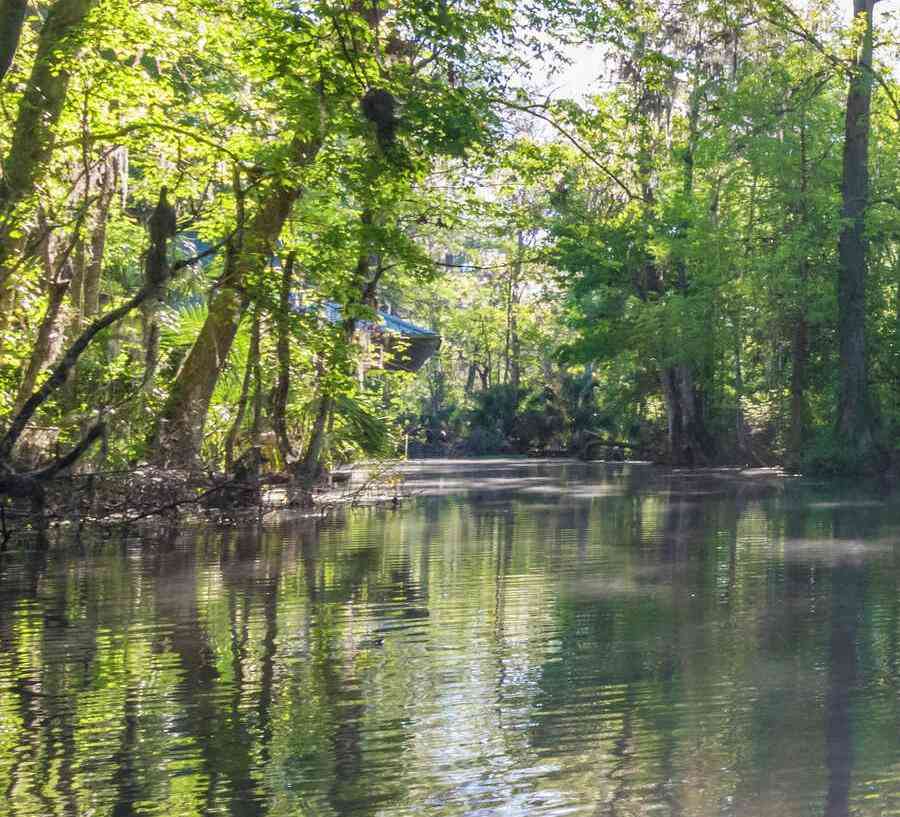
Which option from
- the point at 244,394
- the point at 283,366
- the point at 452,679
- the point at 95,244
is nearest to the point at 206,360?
the point at 244,394

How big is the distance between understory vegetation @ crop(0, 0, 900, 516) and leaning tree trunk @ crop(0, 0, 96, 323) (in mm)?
37

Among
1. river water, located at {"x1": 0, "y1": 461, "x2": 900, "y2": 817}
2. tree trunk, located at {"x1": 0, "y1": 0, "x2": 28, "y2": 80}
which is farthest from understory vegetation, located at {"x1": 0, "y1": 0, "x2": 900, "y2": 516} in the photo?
river water, located at {"x1": 0, "y1": 461, "x2": 900, "y2": 817}

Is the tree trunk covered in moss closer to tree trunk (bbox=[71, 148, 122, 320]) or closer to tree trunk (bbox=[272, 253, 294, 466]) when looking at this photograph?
tree trunk (bbox=[272, 253, 294, 466])

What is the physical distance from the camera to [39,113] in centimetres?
1398

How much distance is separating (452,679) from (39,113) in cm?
943

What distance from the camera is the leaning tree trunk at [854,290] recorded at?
30.0 meters

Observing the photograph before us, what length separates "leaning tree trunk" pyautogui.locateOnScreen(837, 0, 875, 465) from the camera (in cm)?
2997

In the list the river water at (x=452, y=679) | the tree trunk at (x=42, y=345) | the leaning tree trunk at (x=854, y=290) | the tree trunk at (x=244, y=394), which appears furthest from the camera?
the leaning tree trunk at (x=854, y=290)

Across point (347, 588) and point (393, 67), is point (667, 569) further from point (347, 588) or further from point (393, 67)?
point (393, 67)

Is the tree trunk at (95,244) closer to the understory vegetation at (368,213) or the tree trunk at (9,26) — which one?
the understory vegetation at (368,213)

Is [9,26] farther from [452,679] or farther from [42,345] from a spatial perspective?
Answer: [452,679]

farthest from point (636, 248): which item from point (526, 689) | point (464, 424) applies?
point (526, 689)

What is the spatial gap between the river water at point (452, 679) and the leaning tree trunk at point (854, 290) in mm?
16242

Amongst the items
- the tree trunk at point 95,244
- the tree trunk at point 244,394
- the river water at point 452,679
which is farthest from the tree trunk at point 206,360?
the river water at point 452,679
